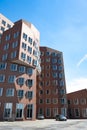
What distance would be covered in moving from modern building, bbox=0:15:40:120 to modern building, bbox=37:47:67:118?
17187 mm

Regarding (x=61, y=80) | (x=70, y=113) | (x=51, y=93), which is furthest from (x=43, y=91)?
(x=70, y=113)

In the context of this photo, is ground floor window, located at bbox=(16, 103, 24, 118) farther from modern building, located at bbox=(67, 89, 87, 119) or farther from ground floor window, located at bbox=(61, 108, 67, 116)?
modern building, located at bbox=(67, 89, 87, 119)

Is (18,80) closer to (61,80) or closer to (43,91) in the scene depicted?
(43,91)

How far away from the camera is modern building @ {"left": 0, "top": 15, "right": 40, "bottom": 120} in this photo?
45850 mm

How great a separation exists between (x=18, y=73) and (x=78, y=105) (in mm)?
34025

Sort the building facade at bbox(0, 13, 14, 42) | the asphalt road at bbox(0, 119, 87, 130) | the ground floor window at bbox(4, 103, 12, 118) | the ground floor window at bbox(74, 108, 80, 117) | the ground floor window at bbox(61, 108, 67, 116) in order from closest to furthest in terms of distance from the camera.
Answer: the asphalt road at bbox(0, 119, 87, 130) < the ground floor window at bbox(4, 103, 12, 118) < the building facade at bbox(0, 13, 14, 42) < the ground floor window at bbox(61, 108, 67, 116) < the ground floor window at bbox(74, 108, 80, 117)

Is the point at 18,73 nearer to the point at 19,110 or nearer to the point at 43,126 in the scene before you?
the point at 19,110

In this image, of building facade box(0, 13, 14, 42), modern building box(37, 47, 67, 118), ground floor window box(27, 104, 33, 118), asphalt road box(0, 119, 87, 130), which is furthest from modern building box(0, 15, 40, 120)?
modern building box(37, 47, 67, 118)

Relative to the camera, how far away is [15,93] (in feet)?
154

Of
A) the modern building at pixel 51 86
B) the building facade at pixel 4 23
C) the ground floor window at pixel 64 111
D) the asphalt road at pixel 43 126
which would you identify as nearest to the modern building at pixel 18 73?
the building facade at pixel 4 23

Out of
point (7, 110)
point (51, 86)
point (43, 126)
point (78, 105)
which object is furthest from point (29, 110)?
point (78, 105)

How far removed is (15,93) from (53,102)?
2445 centimetres

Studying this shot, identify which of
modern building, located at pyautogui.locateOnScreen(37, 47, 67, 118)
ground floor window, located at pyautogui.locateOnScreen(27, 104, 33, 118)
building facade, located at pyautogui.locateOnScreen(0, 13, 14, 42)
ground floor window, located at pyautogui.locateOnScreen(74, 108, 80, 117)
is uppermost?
building facade, located at pyautogui.locateOnScreen(0, 13, 14, 42)

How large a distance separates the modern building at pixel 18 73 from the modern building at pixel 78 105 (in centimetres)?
2618
